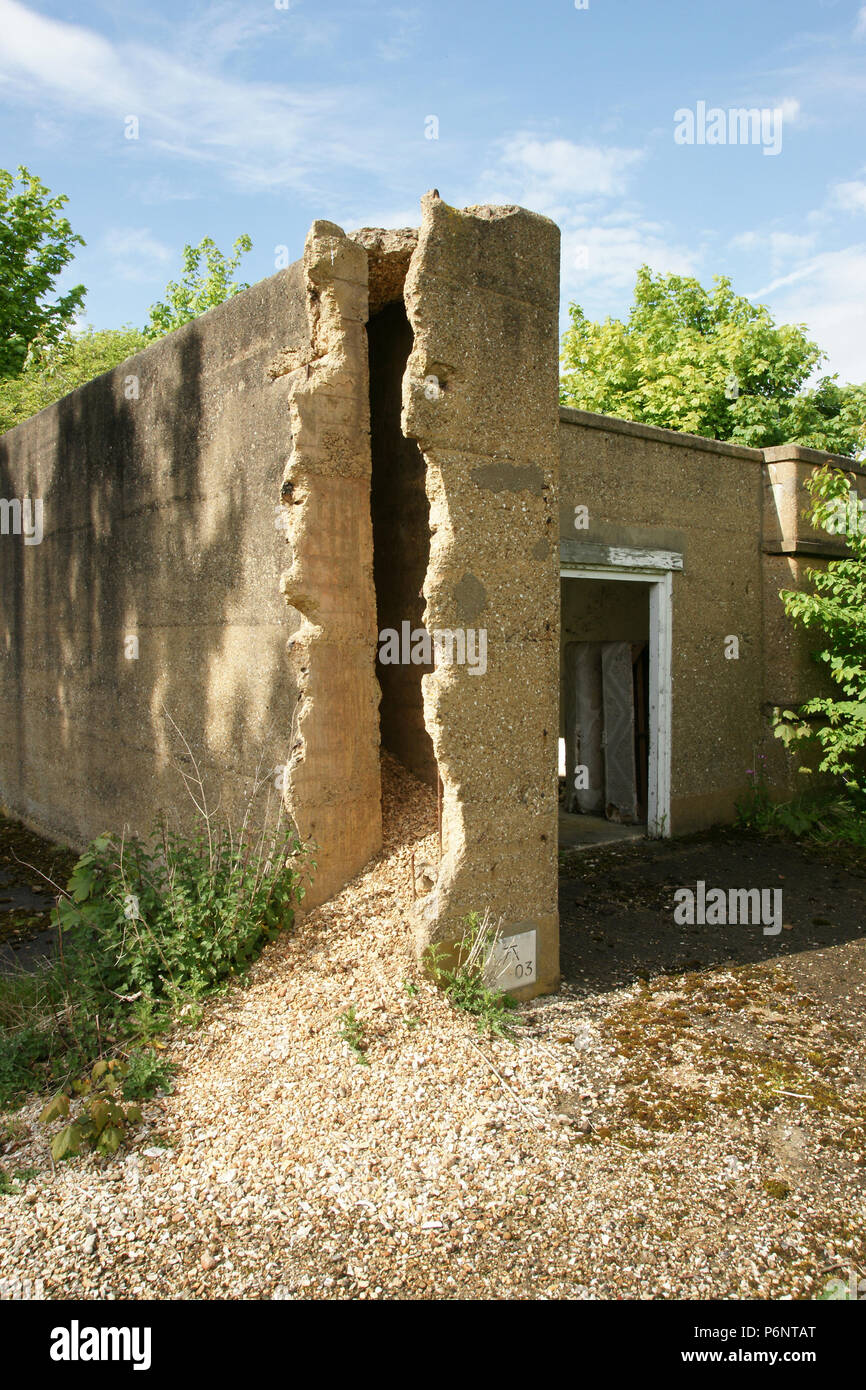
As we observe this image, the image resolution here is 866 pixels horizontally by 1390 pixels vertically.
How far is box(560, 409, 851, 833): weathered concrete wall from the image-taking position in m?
8.03

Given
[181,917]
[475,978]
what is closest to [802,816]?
[475,978]

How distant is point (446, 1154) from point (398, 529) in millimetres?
3753

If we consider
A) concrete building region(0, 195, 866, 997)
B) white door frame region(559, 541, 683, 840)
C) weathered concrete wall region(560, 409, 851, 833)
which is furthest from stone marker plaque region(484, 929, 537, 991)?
white door frame region(559, 541, 683, 840)

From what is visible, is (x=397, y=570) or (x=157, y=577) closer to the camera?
(x=397, y=570)

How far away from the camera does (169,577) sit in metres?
6.49

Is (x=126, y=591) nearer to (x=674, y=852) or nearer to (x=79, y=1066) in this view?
(x=79, y=1066)

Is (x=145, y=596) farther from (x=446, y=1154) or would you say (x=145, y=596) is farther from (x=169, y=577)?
(x=446, y=1154)

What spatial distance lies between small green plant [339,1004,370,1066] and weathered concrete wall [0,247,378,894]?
1.05 meters

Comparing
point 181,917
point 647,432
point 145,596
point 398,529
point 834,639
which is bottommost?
point 181,917

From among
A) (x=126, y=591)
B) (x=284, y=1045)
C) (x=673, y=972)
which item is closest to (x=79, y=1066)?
(x=284, y=1045)

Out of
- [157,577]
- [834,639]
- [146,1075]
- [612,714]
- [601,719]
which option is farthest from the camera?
[601,719]

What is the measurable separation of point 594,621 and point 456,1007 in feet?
24.6

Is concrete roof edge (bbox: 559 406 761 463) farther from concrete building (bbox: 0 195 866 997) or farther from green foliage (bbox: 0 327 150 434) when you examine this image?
green foliage (bbox: 0 327 150 434)

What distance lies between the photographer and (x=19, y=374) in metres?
18.7
